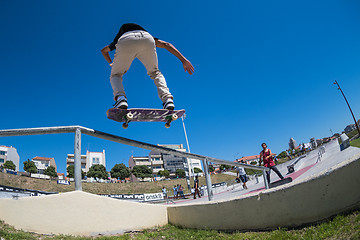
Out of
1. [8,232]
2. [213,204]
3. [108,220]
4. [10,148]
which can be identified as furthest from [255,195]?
[10,148]

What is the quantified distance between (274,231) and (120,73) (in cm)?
317

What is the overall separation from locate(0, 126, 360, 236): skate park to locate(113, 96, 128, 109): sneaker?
76 cm

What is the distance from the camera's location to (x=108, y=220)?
2438 millimetres

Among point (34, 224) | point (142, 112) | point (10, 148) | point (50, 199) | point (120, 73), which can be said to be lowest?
point (34, 224)

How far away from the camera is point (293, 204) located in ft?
6.07

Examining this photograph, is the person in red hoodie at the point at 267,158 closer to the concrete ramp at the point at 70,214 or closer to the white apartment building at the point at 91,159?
the concrete ramp at the point at 70,214

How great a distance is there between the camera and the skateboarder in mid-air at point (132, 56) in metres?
3.40

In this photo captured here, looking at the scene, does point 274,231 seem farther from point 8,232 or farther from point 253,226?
point 8,232

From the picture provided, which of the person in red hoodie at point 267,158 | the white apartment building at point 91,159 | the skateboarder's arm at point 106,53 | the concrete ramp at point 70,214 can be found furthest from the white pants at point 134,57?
the white apartment building at point 91,159

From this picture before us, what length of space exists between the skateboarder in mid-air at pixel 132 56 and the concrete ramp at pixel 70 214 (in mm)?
1558

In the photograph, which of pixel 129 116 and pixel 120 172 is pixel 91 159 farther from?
pixel 129 116

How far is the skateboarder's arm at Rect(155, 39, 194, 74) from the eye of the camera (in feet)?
13.3

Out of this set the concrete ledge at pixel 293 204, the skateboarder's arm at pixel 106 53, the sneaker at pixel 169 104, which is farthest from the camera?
the skateboarder's arm at pixel 106 53

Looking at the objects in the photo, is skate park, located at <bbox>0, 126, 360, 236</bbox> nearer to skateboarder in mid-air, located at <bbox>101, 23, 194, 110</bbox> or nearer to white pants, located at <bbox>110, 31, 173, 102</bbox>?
skateboarder in mid-air, located at <bbox>101, 23, 194, 110</bbox>
